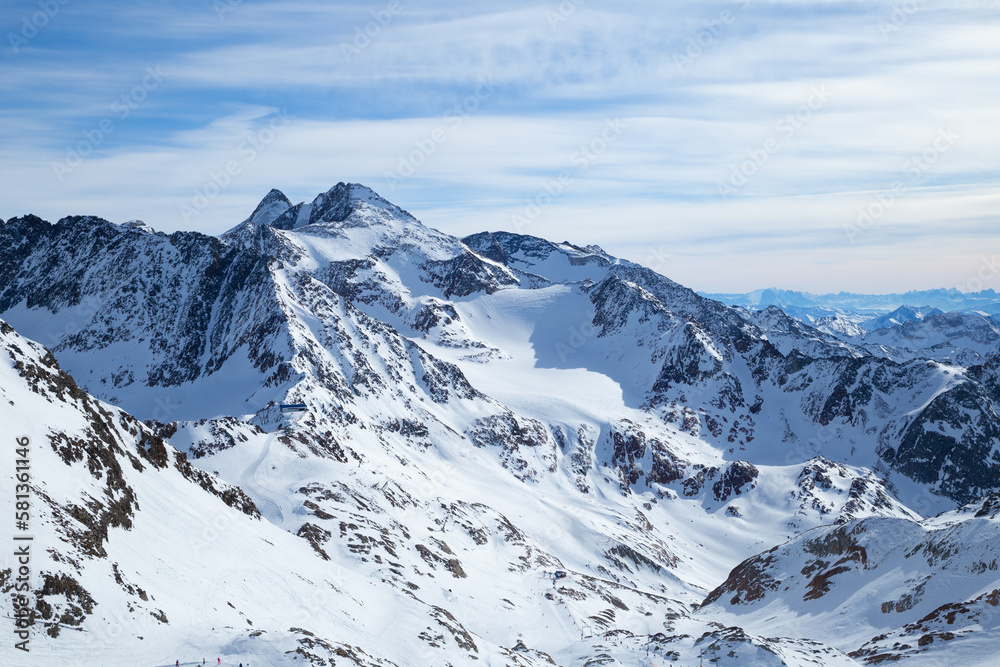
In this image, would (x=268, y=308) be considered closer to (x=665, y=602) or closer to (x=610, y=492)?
(x=610, y=492)

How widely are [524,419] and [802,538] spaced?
311ft

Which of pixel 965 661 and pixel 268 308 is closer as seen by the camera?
pixel 965 661

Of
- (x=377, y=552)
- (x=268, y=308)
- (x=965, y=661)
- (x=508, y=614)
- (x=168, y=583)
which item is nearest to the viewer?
(x=168, y=583)

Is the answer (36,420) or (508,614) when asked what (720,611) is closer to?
(508,614)

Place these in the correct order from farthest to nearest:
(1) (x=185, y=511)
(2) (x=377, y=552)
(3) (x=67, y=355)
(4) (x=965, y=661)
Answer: (3) (x=67, y=355) → (2) (x=377, y=552) → (4) (x=965, y=661) → (1) (x=185, y=511)

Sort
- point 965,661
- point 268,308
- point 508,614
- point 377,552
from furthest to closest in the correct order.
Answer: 1. point 268,308
2. point 508,614
3. point 377,552
4. point 965,661

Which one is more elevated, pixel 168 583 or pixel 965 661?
pixel 168 583

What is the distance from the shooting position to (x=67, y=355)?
17862 cm

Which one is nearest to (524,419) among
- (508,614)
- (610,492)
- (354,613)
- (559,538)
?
(610,492)

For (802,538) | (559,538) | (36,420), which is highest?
(36,420)

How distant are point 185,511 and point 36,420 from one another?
12470mm

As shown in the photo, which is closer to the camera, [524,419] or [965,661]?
[965,661]

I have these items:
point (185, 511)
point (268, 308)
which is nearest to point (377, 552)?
point (185, 511)

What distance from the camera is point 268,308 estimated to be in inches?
6496
